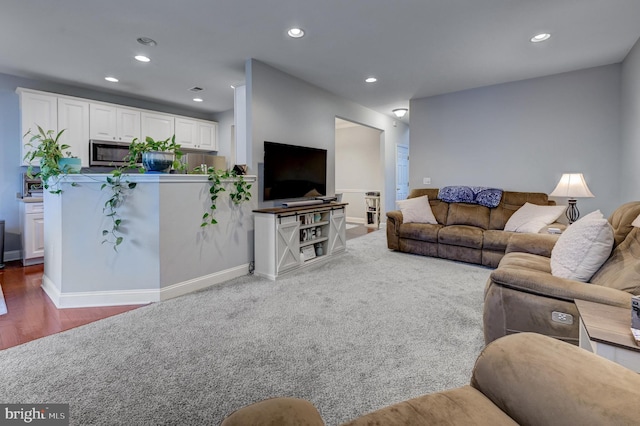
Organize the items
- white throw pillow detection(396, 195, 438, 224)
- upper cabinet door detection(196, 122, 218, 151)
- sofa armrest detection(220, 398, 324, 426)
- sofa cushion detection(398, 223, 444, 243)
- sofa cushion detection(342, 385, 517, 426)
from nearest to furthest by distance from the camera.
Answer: sofa armrest detection(220, 398, 324, 426) → sofa cushion detection(342, 385, 517, 426) → sofa cushion detection(398, 223, 444, 243) → white throw pillow detection(396, 195, 438, 224) → upper cabinet door detection(196, 122, 218, 151)

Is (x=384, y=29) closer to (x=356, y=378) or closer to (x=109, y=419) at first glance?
(x=356, y=378)

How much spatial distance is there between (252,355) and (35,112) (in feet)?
15.3

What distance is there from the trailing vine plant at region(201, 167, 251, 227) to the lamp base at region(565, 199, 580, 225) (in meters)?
3.90

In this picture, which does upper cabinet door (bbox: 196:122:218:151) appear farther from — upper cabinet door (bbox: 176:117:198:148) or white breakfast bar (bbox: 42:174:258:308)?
white breakfast bar (bbox: 42:174:258:308)

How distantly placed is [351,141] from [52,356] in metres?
7.47

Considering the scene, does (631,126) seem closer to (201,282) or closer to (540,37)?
(540,37)

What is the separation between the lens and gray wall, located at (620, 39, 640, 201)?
3.32m

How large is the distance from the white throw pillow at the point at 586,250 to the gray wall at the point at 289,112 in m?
3.06

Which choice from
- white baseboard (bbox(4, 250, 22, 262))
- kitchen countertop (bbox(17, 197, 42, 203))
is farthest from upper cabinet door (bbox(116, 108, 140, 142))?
white baseboard (bbox(4, 250, 22, 262))

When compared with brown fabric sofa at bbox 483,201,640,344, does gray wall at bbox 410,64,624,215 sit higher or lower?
higher

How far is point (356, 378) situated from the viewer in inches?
68.2

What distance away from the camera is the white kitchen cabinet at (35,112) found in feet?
13.6

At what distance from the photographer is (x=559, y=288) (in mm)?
1639

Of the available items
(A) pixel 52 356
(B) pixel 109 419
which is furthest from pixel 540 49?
(A) pixel 52 356
